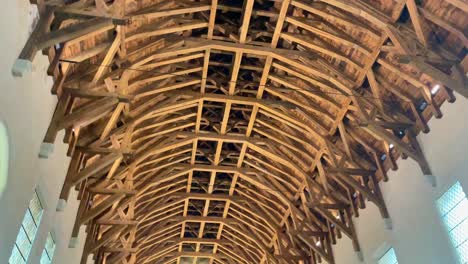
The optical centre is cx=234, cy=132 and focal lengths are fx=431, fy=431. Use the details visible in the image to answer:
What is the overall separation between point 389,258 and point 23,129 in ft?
33.9

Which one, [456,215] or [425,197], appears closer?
[456,215]

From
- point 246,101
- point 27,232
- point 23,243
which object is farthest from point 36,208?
point 246,101

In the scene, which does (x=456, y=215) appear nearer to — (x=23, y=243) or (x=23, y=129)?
(x=23, y=129)

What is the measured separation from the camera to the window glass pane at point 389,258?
12320mm

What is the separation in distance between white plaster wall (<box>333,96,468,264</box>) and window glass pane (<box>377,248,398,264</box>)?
0.42 feet

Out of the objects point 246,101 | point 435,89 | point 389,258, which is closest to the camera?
point 435,89

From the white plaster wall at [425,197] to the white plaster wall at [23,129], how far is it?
9.01 meters

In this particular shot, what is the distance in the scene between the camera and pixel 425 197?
10773 millimetres

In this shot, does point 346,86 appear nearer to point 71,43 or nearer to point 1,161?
point 71,43

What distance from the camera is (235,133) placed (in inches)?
666

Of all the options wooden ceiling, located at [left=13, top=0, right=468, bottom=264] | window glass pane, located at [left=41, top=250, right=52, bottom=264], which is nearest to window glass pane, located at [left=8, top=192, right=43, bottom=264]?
window glass pane, located at [left=41, top=250, right=52, bottom=264]

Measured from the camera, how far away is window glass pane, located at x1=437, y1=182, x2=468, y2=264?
9359 millimetres

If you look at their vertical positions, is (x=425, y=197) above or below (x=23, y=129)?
above

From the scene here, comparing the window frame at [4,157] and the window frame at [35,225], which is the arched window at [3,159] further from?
the window frame at [35,225]
